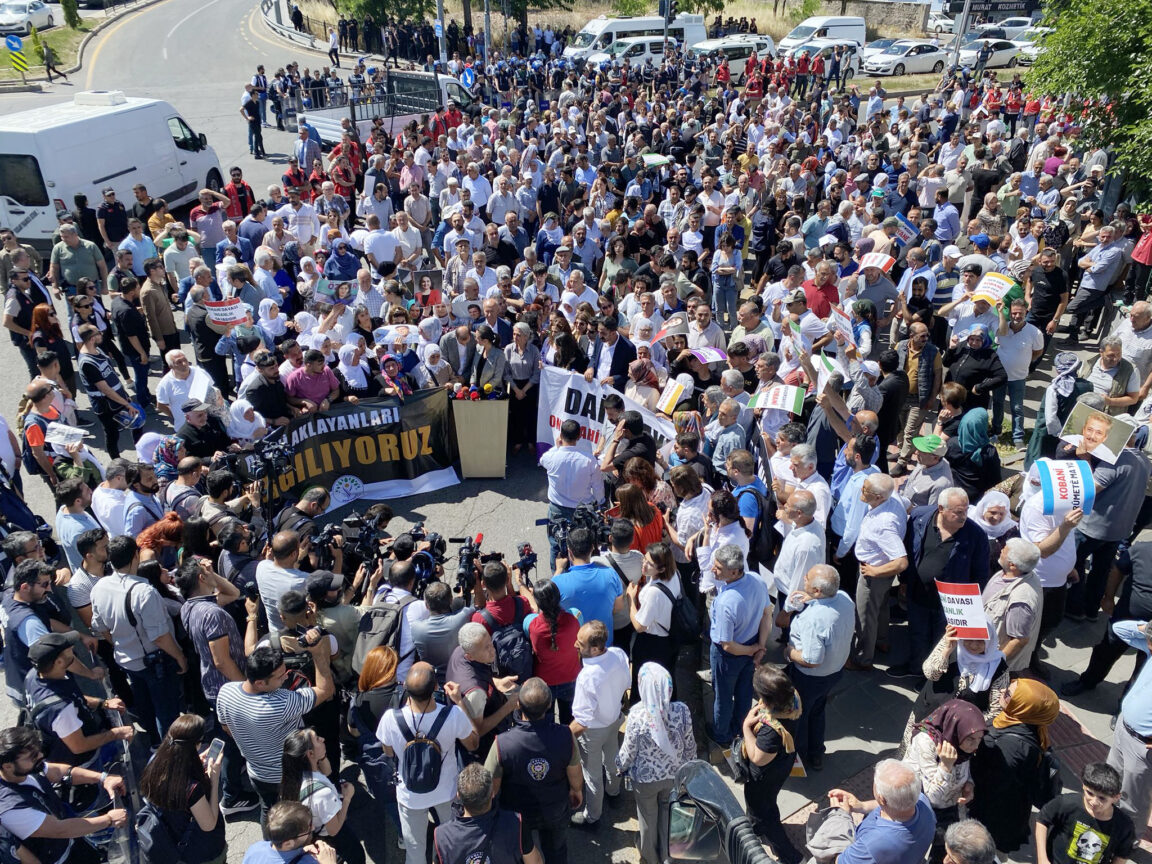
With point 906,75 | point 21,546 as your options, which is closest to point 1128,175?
point 21,546

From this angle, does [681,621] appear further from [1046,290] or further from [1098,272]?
[1098,272]

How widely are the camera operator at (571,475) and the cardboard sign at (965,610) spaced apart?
2.80 m

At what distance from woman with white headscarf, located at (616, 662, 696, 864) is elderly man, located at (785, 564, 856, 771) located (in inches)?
37.9

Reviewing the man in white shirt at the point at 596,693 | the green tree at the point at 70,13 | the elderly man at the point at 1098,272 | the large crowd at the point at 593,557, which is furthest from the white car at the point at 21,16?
the man in white shirt at the point at 596,693

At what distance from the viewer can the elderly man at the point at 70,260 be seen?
11.4 metres

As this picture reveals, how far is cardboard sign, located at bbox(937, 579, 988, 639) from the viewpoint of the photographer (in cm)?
507

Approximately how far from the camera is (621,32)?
3553 cm

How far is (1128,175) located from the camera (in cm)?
1359

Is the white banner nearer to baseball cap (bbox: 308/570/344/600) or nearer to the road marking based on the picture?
baseball cap (bbox: 308/570/344/600)

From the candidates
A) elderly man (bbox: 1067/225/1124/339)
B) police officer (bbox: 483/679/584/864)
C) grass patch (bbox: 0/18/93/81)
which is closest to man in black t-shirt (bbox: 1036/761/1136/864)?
police officer (bbox: 483/679/584/864)

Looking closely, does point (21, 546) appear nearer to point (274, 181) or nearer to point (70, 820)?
point (70, 820)

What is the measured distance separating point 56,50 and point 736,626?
4188 cm

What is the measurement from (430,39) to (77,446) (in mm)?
37736

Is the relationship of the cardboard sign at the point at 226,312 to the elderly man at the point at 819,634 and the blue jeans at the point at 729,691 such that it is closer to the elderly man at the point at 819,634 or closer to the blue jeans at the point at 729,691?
the blue jeans at the point at 729,691
